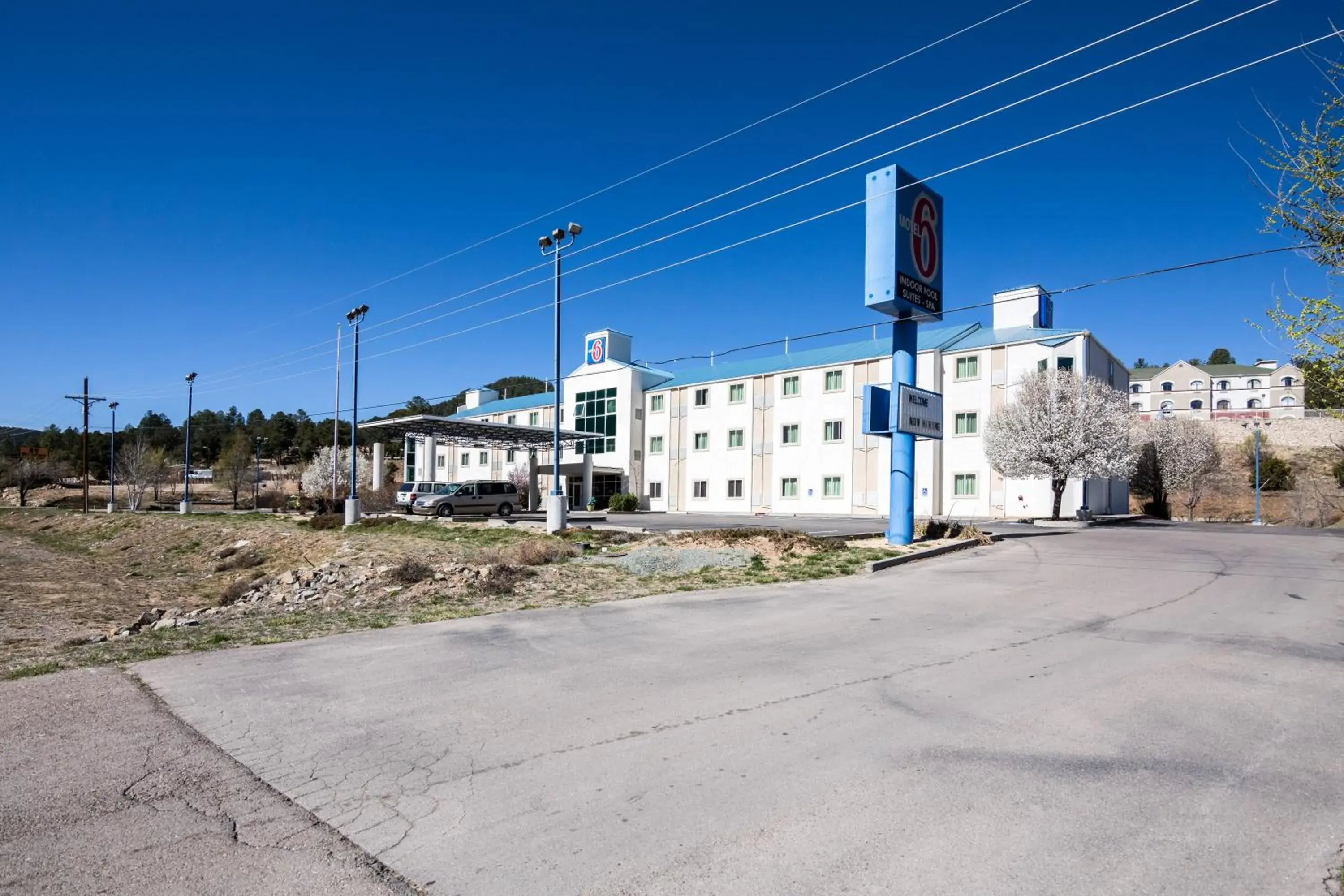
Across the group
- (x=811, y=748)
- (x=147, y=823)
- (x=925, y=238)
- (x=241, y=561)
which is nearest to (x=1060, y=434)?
(x=925, y=238)

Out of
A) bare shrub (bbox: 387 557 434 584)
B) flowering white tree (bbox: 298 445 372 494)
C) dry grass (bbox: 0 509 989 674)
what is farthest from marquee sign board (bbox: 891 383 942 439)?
flowering white tree (bbox: 298 445 372 494)

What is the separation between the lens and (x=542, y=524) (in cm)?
3059

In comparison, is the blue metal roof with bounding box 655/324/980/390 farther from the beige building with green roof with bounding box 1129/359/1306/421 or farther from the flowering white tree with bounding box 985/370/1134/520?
the beige building with green roof with bounding box 1129/359/1306/421

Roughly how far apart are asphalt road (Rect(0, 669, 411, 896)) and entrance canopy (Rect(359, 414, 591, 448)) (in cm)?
3243

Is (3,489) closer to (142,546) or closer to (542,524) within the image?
(142,546)

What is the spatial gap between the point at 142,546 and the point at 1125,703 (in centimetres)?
4239

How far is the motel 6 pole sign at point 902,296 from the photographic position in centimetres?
1984

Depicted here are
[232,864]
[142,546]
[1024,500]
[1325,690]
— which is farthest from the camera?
[1024,500]

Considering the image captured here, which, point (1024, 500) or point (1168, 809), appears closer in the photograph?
point (1168, 809)

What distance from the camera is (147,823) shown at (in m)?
3.99

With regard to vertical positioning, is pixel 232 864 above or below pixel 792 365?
below

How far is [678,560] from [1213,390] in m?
109

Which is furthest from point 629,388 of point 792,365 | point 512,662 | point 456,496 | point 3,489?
point 3,489

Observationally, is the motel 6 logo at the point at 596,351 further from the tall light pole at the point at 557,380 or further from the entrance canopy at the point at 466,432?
the tall light pole at the point at 557,380
